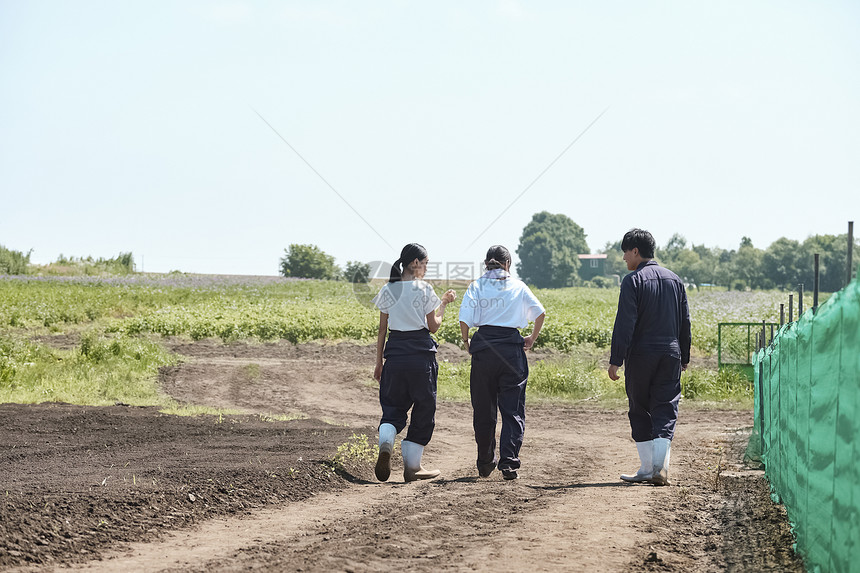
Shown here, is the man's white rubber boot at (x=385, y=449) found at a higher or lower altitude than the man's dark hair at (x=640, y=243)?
lower

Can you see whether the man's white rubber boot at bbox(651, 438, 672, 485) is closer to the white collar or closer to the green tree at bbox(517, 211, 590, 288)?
the white collar

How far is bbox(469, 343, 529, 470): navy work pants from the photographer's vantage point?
6.50 meters

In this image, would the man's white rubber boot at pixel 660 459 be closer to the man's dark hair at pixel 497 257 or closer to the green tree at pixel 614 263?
the man's dark hair at pixel 497 257

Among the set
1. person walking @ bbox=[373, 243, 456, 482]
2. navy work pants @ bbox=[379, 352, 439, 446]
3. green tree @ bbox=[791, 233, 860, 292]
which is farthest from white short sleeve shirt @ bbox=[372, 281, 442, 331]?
green tree @ bbox=[791, 233, 860, 292]

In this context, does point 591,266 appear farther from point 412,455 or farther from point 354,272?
point 412,455

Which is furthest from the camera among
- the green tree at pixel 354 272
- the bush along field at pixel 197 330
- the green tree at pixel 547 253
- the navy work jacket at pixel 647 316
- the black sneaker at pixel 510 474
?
the green tree at pixel 547 253

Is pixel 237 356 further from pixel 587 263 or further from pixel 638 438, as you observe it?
pixel 587 263

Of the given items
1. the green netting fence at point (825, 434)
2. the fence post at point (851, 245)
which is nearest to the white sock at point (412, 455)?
the green netting fence at point (825, 434)

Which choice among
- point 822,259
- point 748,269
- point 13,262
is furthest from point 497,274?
point 748,269

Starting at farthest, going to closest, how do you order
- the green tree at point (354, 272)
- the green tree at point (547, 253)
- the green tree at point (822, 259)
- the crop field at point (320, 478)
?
the green tree at point (547, 253) → the green tree at point (822, 259) → the green tree at point (354, 272) → the crop field at point (320, 478)

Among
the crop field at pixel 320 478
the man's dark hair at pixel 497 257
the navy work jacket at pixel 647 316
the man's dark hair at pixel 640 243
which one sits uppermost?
the man's dark hair at pixel 640 243

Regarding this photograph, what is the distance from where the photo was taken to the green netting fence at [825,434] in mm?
2947

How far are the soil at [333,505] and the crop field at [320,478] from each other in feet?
0.07

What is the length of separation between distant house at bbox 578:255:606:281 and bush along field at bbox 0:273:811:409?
78310 mm
